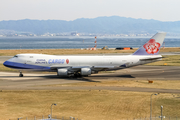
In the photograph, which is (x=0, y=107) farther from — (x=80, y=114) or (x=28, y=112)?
(x=80, y=114)

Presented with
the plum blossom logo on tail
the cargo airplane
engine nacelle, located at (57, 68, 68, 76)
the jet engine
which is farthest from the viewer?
the plum blossom logo on tail

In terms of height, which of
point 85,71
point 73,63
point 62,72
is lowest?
point 62,72

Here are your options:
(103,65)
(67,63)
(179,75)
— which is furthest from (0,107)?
(179,75)

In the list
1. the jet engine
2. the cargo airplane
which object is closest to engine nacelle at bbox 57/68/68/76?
the cargo airplane

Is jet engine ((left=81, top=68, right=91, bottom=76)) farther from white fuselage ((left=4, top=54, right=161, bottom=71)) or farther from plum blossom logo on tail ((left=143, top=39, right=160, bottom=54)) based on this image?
plum blossom logo on tail ((left=143, top=39, right=160, bottom=54))

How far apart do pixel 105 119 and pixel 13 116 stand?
12363 millimetres

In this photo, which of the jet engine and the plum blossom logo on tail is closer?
the jet engine

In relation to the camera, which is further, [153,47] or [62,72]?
[153,47]

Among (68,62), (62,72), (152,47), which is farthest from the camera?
(152,47)

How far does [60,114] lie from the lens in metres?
35.5

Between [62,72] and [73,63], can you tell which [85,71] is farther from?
[62,72]

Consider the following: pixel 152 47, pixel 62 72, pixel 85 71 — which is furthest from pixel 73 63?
pixel 152 47

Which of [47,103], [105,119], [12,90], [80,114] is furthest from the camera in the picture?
[12,90]

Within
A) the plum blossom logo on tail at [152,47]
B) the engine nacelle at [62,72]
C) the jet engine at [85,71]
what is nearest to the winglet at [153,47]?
the plum blossom logo on tail at [152,47]
